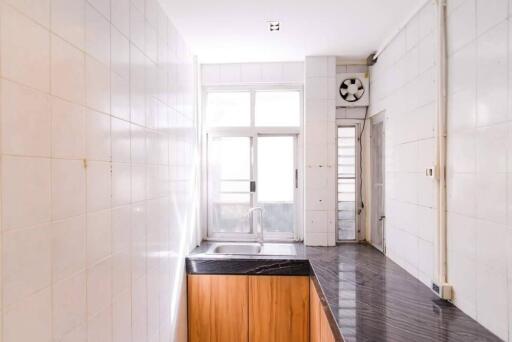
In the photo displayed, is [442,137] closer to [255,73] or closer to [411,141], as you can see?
[411,141]

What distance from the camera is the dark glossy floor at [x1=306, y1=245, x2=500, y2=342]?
118 cm

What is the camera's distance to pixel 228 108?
2.77 m

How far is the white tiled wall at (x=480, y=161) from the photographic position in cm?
109

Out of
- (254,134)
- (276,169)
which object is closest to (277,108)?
(254,134)

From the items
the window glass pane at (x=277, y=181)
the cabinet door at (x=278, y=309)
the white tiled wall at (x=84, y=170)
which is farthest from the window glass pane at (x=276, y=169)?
the white tiled wall at (x=84, y=170)

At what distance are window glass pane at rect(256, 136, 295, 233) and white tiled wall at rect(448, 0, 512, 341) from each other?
1475mm

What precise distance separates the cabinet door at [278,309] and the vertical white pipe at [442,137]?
3.09 ft

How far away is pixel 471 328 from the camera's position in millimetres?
1210

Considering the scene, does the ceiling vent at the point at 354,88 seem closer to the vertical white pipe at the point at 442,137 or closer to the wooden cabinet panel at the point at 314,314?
the vertical white pipe at the point at 442,137

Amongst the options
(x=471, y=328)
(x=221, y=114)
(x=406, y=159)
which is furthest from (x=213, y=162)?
(x=471, y=328)

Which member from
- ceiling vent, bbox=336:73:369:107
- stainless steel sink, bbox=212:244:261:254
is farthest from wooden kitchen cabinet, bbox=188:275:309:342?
ceiling vent, bbox=336:73:369:107

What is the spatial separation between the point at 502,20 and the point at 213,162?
7.13 feet

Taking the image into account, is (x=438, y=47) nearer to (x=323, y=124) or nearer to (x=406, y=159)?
(x=406, y=159)

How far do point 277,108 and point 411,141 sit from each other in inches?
50.1
